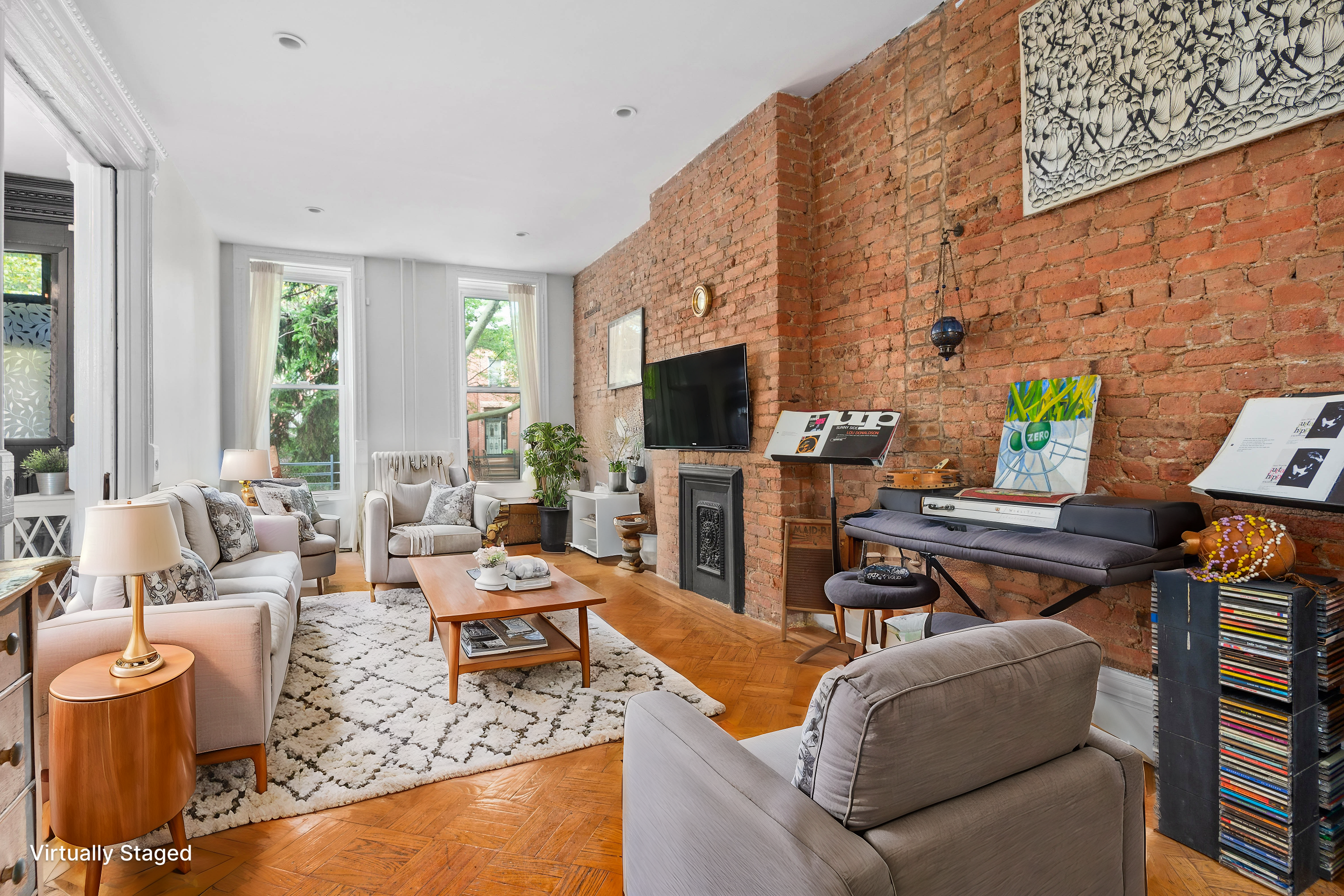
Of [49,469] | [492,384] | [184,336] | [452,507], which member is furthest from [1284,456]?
[492,384]

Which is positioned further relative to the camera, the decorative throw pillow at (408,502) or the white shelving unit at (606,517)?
the white shelving unit at (606,517)

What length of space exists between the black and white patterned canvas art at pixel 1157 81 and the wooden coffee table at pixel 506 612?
2588 millimetres

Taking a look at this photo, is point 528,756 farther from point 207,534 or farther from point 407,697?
point 207,534

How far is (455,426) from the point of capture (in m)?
7.11

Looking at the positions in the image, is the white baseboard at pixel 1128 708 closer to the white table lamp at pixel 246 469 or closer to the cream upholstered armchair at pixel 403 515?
the cream upholstered armchair at pixel 403 515

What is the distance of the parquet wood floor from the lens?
66.0 inches

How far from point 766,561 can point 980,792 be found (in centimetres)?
293

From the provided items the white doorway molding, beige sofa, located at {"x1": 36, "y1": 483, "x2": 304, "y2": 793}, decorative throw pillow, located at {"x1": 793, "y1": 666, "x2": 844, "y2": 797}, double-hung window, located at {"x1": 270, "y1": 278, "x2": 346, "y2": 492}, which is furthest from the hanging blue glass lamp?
double-hung window, located at {"x1": 270, "y1": 278, "x2": 346, "y2": 492}

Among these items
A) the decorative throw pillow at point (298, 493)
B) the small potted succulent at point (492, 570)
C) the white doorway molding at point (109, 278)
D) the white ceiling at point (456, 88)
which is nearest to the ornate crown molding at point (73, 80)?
the white doorway molding at point (109, 278)

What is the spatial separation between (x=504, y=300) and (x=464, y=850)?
6.51 m

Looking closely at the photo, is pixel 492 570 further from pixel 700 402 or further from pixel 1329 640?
pixel 1329 640

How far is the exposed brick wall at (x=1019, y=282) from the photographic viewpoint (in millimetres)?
1947

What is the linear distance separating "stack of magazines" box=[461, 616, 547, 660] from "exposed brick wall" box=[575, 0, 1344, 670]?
4.91 ft

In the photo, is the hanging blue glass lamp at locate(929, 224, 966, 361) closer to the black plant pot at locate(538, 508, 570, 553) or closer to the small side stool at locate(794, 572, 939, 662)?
the small side stool at locate(794, 572, 939, 662)
